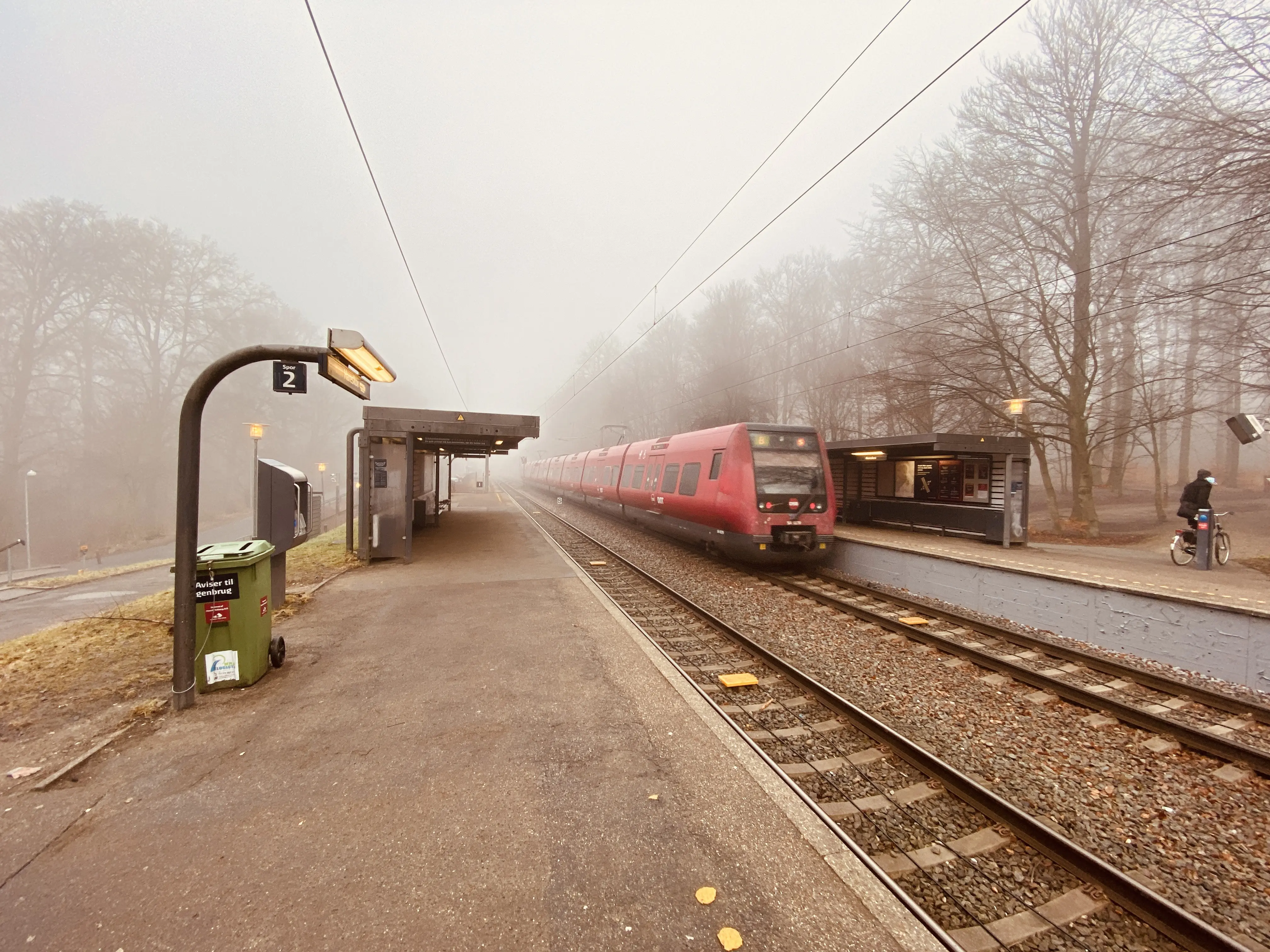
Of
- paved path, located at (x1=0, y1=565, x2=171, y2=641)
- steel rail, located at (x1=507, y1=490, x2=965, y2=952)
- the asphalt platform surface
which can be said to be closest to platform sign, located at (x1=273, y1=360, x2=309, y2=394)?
the asphalt platform surface

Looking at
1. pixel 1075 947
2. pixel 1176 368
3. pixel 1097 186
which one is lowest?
pixel 1075 947

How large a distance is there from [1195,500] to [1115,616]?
16.8 feet

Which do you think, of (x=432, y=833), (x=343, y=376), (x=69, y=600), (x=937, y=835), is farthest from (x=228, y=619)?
(x=69, y=600)

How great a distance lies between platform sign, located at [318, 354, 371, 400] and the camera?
15.4 ft

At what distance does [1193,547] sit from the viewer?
9703mm

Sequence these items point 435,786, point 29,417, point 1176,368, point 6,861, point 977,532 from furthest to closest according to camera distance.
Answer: point 29,417 < point 1176,368 < point 977,532 < point 435,786 < point 6,861

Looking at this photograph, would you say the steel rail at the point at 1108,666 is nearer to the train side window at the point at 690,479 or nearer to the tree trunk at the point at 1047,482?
the train side window at the point at 690,479

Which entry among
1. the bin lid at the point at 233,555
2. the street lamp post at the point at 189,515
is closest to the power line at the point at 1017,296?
the street lamp post at the point at 189,515

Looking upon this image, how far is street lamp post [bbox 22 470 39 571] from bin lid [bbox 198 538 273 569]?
74.1ft

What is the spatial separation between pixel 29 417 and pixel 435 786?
3596 centimetres

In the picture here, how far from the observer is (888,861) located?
111 inches

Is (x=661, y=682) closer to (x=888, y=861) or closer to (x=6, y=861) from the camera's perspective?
(x=888, y=861)

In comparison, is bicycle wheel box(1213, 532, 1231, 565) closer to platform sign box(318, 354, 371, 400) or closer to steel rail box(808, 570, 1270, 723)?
steel rail box(808, 570, 1270, 723)

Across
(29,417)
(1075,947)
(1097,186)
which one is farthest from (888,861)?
(29,417)
